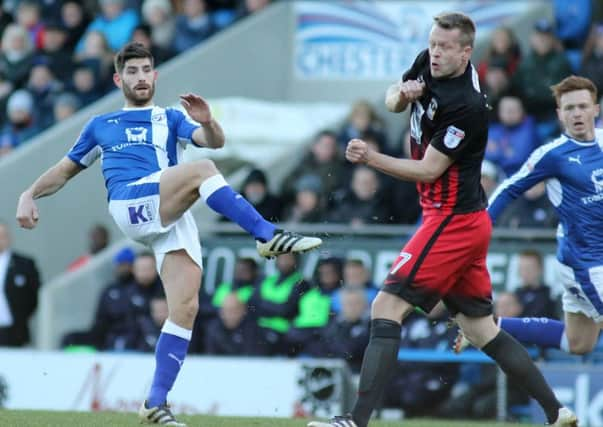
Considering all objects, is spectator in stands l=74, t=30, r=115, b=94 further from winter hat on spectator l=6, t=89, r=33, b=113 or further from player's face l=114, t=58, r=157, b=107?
player's face l=114, t=58, r=157, b=107

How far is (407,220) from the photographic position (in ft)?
50.2

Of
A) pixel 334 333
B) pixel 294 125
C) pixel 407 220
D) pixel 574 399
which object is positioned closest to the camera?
pixel 574 399

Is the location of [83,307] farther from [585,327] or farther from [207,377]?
[585,327]

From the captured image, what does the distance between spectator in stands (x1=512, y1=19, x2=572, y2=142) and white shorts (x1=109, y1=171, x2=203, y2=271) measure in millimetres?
6761

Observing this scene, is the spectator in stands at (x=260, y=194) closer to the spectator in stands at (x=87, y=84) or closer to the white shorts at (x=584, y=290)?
the spectator in stands at (x=87, y=84)

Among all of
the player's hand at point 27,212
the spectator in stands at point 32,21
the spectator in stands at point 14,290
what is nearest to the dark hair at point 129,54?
the player's hand at point 27,212

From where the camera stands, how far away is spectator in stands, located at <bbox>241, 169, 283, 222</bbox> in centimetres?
1563

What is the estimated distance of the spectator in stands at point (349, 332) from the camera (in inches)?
534

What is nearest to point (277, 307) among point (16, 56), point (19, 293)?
point (19, 293)

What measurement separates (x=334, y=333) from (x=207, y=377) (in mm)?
1247

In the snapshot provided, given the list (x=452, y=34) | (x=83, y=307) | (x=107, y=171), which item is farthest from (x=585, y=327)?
(x=83, y=307)

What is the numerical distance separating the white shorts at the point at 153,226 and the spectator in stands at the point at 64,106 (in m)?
8.59

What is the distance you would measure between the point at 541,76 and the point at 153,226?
7235mm

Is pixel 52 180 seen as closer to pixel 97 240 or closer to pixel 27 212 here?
pixel 27 212
